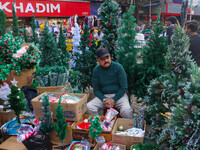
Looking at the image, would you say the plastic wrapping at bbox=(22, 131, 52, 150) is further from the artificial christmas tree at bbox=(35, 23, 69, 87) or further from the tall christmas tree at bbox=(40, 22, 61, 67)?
the tall christmas tree at bbox=(40, 22, 61, 67)

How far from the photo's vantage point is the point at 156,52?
3.27 m

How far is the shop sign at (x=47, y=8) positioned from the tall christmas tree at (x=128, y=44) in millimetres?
11122

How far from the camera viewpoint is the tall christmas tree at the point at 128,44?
3529 mm

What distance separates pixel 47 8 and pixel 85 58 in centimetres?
1356

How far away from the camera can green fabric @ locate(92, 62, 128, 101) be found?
3236 millimetres

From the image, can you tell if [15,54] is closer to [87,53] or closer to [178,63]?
[87,53]

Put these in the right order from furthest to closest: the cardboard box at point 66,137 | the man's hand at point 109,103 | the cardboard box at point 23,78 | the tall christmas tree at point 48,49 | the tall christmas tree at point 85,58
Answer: the tall christmas tree at point 85,58 < the tall christmas tree at point 48,49 < the cardboard box at point 23,78 < the man's hand at point 109,103 < the cardboard box at point 66,137

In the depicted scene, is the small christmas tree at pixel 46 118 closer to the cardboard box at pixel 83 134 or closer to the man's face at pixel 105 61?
the cardboard box at pixel 83 134

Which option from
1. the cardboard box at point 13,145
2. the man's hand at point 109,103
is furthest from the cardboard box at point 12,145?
the man's hand at point 109,103

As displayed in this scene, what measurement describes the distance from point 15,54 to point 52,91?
0.95 m

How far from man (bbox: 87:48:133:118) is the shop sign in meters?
11.5

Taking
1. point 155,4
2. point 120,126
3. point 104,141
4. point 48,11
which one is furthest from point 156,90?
point 155,4

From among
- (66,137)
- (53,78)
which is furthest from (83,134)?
(53,78)

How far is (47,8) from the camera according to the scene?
15.9 metres
